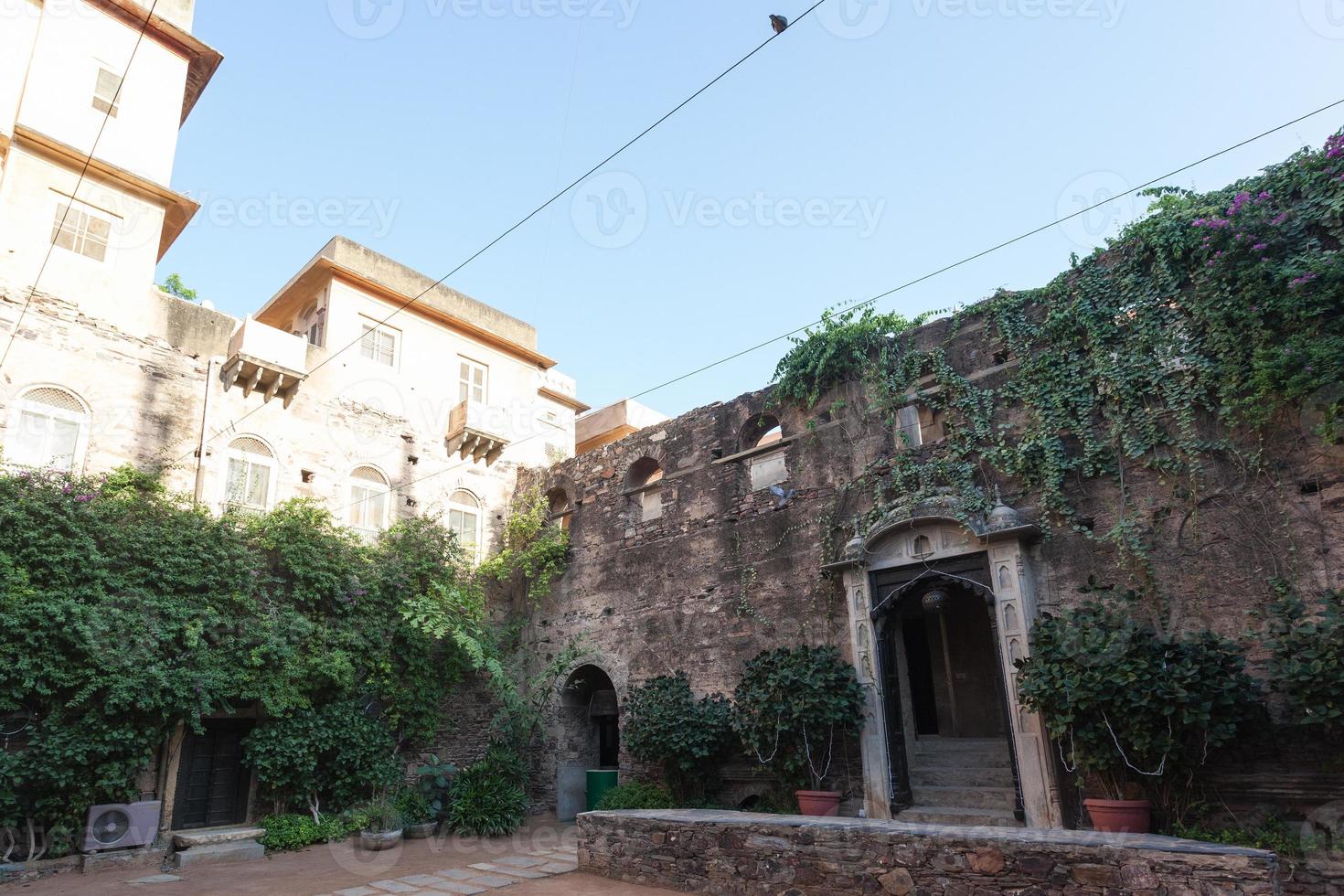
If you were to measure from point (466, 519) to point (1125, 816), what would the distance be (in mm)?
11043

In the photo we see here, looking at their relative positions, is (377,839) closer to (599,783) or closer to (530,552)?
(599,783)

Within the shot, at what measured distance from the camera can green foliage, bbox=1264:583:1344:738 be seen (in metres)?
5.61

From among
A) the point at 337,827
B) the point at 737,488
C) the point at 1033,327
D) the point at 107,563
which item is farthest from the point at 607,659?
the point at 1033,327

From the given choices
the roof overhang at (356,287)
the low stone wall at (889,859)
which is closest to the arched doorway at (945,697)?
the low stone wall at (889,859)

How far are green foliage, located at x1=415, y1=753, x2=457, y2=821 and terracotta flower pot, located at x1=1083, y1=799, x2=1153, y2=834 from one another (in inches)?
341

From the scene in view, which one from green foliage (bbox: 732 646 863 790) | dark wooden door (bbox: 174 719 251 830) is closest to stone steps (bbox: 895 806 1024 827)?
green foliage (bbox: 732 646 863 790)

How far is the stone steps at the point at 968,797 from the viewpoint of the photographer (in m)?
8.01

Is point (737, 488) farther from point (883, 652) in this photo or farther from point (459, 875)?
point (459, 875)

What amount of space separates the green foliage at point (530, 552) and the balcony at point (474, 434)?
1078 mm

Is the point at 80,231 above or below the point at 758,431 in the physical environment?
above

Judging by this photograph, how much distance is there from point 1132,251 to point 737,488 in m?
5.58

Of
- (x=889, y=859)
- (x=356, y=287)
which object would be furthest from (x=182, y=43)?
(x=889, y=859)

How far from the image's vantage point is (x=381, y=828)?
10055mm

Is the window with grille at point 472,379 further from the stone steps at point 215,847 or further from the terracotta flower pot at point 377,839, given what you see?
the stone steps at point 215,847
